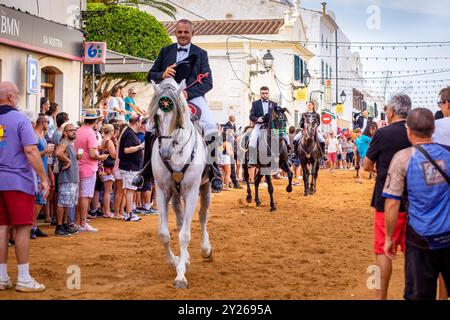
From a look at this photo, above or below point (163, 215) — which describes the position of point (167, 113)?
above

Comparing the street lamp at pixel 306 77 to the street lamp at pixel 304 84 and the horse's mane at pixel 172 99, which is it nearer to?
the street lamp at pixel 304 84

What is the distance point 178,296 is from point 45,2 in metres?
13.5

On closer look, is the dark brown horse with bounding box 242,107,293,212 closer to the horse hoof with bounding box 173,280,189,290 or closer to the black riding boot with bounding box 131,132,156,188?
the black riding boot with bounding box 131,132,156,188

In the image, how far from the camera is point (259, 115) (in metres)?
16.3

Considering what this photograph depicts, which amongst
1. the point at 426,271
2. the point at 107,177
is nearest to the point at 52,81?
the point at 107,177

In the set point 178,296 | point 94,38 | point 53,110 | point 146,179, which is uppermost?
point 94,38

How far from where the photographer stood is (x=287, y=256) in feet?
30.9

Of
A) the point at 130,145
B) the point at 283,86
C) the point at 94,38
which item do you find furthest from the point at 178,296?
the point at 283,86

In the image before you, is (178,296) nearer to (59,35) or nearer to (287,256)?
(287,256)

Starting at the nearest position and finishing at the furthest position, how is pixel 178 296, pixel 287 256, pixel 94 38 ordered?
pixel 178 296 → pixel 287 256 → pixel 94 38

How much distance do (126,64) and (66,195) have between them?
37.1 feet

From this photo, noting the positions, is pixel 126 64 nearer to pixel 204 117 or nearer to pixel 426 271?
pixel 204 117

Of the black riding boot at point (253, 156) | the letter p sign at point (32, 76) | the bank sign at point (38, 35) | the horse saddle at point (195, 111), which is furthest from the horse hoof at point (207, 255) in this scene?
the letter p sign at point (32, 76)

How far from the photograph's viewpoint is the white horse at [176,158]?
7453mm
